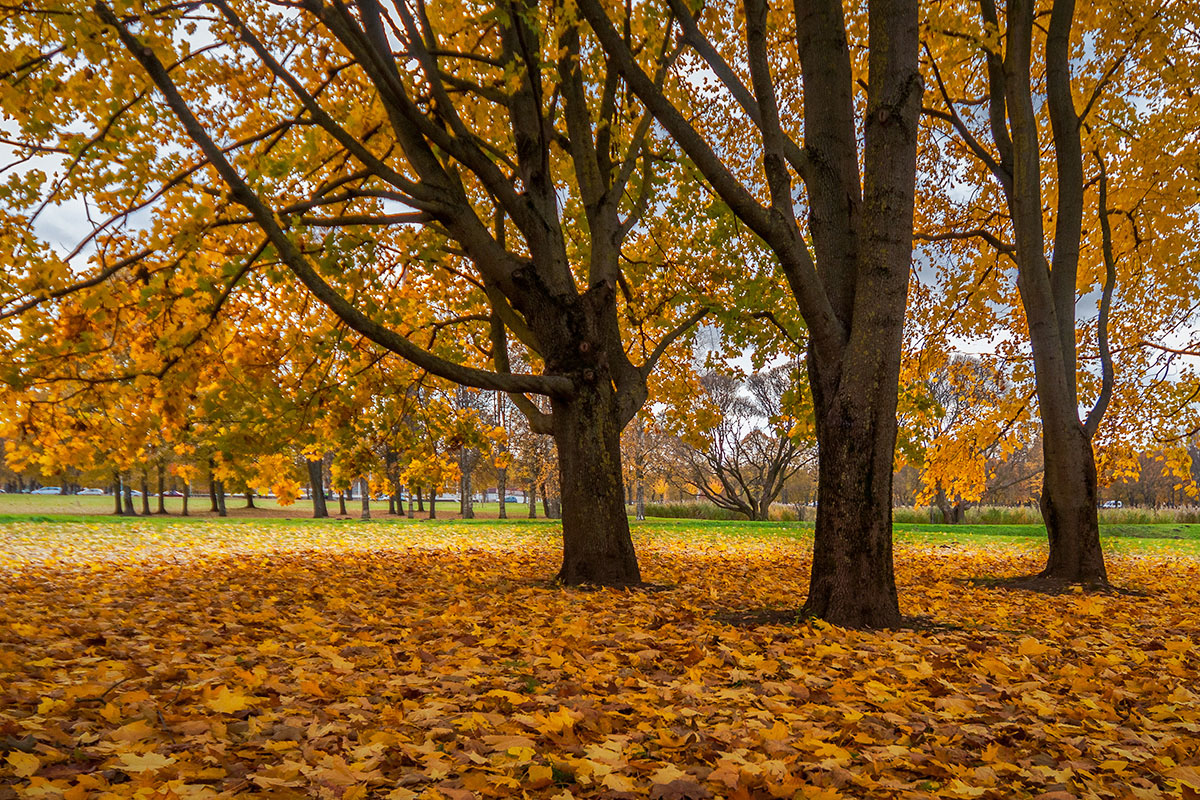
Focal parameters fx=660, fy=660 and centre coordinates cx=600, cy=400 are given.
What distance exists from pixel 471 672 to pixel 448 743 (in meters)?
1.03

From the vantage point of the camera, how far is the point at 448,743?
2623 millimetres

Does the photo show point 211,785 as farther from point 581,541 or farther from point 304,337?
point 304,337

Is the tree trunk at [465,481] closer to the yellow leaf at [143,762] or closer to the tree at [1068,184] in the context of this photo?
the tree at [1068,184]

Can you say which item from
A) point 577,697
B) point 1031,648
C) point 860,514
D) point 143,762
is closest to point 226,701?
point 143,762

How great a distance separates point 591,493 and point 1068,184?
273 inches

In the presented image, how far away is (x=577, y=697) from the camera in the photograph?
3143 mm

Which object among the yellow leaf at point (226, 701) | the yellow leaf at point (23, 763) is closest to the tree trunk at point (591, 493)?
the yellow leaf at point (226, 701)

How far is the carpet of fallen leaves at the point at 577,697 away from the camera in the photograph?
7.48 feet

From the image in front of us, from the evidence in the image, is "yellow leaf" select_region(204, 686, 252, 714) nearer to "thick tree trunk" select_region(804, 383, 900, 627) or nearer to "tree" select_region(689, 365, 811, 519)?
"thick tree trunk" select_region(804, 383, 900, 627)

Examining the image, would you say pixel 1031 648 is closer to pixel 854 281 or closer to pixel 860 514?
pixel 860 514

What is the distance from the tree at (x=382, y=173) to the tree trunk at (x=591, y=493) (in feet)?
0.07

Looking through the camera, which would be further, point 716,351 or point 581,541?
point 716,351

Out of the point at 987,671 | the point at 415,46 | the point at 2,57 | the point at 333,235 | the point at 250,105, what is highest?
the point at 250,105

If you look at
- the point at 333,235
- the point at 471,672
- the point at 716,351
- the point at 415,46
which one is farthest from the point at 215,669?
the point at 716,351
